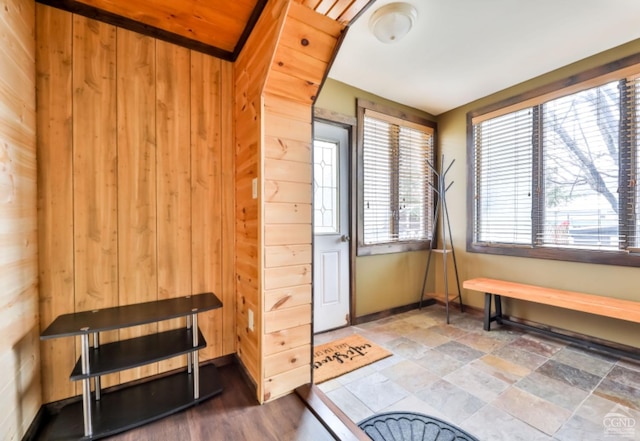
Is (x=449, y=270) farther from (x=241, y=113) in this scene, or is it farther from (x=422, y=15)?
(x=241, y=113)

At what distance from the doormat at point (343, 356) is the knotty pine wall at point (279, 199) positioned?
36 centimetres

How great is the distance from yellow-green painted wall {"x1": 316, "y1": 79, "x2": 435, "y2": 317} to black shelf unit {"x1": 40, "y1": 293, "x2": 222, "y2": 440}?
174cm

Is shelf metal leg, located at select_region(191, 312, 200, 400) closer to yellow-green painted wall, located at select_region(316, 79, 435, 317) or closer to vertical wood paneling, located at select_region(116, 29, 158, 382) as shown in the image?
vertical wood paneling, located at select_region(116, 29, 158, 382)

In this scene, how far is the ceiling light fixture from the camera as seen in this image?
1829 millimetres

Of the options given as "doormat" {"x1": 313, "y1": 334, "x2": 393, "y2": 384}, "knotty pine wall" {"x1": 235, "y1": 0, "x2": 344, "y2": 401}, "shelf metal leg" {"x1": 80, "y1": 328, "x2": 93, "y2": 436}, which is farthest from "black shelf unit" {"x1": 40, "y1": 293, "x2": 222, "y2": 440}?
"doormat" {"x1": 313, "y1": 334, "x2": 393, "y2": 384}

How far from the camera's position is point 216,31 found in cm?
183

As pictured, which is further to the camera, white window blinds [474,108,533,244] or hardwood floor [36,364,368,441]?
white window blinds [474,108,533,244]

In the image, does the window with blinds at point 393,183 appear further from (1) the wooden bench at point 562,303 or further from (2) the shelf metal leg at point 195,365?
(2) the shelf metal leg at point 195,365

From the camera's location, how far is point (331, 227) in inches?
115

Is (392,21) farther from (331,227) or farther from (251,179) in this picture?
(331,227)

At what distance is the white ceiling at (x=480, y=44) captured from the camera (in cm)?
187

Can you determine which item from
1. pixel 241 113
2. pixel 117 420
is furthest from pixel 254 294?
pixel 241 113

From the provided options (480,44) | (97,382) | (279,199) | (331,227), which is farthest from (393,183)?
(97,382)

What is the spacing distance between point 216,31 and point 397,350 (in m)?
2.83
